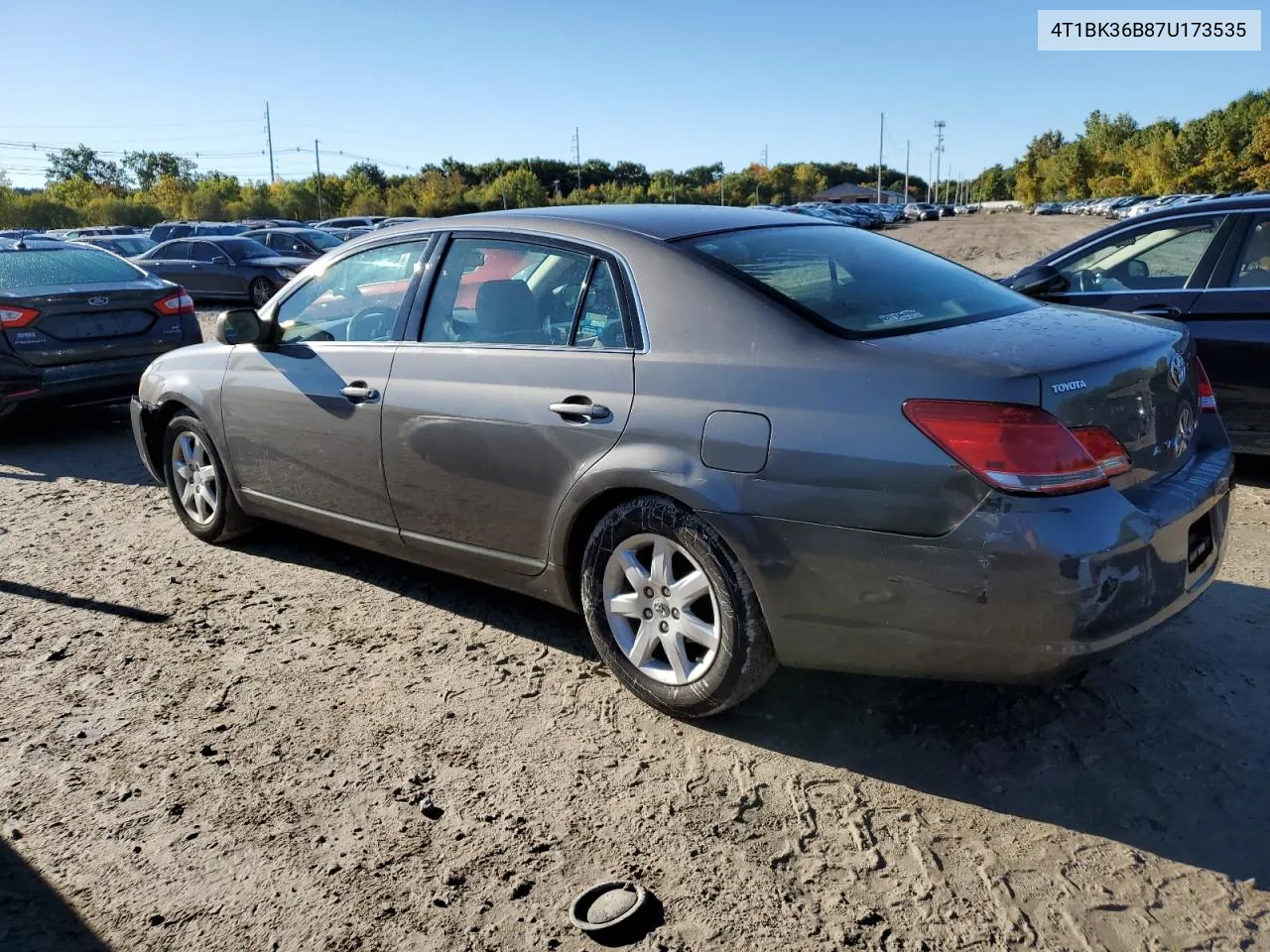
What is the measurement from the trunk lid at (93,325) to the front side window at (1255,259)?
7887 mm

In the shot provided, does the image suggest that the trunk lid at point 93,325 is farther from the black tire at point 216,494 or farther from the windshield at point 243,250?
the windshield at point 243,250

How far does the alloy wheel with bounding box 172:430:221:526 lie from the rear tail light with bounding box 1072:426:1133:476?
13.5 ft

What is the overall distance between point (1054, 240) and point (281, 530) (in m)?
35.3

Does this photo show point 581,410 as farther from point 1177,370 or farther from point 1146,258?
point 1146,258

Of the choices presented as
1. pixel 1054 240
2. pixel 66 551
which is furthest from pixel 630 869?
pixel 1054 240

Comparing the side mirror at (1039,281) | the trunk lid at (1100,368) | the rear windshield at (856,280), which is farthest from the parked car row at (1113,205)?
the trunk lid at (1100,368)

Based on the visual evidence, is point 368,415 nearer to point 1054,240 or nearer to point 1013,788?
point 1013,788

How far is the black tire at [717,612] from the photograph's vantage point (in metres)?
3.02

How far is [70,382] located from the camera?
7.76 meters

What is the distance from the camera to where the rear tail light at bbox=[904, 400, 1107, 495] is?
256 cm

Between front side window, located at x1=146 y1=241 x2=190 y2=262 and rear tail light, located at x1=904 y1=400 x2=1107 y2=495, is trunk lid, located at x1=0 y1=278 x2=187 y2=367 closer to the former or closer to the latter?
rear tail light, located at x1=904 y1=400 x2=1107 y2=495

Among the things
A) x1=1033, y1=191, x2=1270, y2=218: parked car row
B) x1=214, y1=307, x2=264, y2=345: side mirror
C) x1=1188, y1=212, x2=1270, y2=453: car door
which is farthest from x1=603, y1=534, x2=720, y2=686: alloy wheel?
x1=1033, y1=191, x2=1270, y2=218: parked car row

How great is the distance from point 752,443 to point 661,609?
2.25ft

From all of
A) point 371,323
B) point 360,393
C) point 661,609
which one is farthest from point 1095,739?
point 371,323
